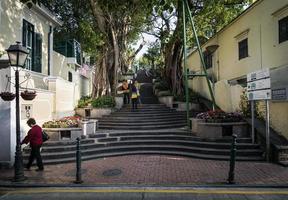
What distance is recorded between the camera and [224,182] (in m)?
8.84

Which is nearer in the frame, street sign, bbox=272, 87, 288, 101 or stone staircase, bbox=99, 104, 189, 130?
street sign, bbox=272, 87, 288, 101

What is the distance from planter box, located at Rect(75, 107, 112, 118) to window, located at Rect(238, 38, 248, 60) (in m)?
7.38

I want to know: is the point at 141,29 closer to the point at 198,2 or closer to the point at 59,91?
the point at 198,2

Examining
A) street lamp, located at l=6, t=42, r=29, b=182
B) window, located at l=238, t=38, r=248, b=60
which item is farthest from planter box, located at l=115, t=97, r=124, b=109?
street lamp, located at l=6, t=42, r=29, b=182

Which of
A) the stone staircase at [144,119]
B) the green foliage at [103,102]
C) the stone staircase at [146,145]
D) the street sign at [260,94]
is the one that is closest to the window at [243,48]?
the stone staircase at [144,119]

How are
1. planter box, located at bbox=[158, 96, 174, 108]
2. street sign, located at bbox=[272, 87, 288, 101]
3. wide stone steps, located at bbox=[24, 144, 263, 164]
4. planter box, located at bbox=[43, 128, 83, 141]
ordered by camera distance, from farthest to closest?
planter box, located at bbox=[158, 96, 174, 108] → planter box, located at bbox=[43, 128, 83, 141] → street sign, located at bbox=[272, 87, 288, 101] → wide stone steps, located at bbox=[24, 144, 263, 164]

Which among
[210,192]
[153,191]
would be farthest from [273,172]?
[153,191]

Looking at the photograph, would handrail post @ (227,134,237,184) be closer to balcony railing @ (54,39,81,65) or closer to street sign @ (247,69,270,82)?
street sign @ (247,69,270,82)

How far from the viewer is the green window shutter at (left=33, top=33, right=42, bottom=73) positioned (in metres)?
18.2

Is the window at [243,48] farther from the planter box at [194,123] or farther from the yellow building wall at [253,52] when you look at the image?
the planter box at [194,123]

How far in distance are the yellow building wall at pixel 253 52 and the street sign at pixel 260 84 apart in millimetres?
1114

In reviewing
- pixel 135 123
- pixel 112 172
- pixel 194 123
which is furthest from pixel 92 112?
pixel 112 172

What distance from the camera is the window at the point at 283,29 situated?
1340 cm

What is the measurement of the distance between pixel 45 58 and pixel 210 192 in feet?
46.0
